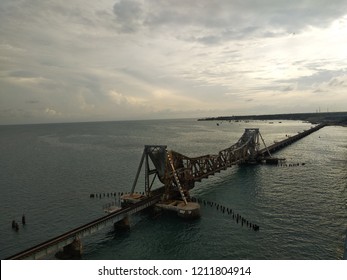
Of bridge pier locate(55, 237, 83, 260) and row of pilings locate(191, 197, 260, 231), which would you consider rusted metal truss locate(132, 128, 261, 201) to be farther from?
bridge pier locate(55, 237, 83, 260)

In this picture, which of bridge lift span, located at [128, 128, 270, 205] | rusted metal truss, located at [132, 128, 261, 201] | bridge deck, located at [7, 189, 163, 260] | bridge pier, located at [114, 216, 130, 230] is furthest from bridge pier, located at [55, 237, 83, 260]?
rusted metal truss, located at [132, 128, 261, 201]

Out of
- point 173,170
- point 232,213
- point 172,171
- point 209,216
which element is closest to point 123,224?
point 173,170

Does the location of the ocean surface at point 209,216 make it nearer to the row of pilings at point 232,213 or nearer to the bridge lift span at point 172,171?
the row of pilings at point 232,213

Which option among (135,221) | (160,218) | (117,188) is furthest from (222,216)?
(117,188)

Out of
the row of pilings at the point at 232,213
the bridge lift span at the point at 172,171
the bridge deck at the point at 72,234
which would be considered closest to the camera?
the bridge deck at the point at 72,234

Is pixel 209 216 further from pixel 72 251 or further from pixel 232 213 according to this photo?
pixel 72 251

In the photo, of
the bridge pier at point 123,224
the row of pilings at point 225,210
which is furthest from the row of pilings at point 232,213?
the bridge pier at point 123,224

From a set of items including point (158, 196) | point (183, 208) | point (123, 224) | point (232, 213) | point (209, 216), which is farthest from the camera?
point (158, 196)
